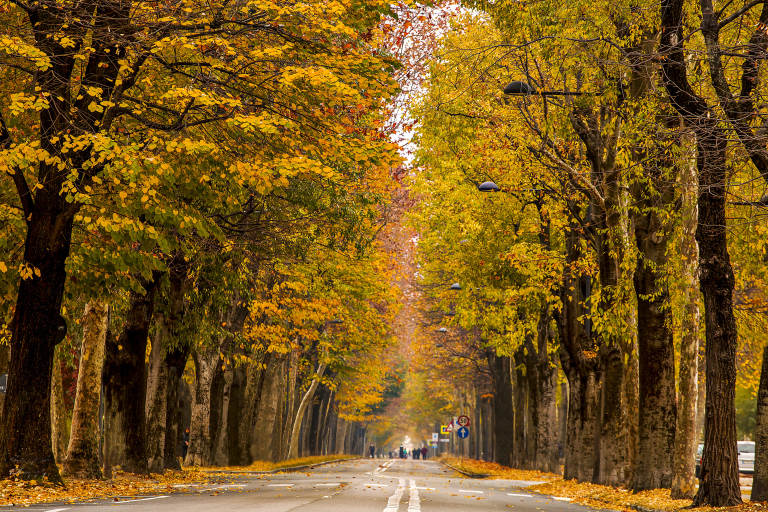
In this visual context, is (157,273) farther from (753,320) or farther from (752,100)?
(753,320)

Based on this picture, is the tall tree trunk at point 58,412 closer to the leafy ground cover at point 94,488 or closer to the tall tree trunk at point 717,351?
the leafy ground cover at point 94,488

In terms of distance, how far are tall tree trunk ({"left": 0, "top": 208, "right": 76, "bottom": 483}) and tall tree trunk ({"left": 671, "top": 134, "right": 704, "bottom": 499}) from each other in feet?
35.4

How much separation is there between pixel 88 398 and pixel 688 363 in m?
11.4

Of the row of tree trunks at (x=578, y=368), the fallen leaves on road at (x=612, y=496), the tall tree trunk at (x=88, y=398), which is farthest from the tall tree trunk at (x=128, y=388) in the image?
the row of tree trunks at (x=578, y=368)

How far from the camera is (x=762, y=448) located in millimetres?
16016

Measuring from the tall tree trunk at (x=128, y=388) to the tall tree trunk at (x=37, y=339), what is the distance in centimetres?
532

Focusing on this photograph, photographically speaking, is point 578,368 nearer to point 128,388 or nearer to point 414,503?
point 414,503

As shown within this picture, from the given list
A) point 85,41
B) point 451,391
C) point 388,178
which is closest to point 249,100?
point 85,41

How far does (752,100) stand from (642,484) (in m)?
8.35

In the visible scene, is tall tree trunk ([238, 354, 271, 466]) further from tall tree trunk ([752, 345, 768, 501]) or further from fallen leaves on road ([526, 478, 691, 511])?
tall tree trunk ([752, 345, 768, 501])

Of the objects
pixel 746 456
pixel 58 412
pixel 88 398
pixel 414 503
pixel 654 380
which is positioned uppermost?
pixel 654 380

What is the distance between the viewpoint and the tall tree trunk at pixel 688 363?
17203mm

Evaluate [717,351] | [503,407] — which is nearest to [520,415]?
[503,407]

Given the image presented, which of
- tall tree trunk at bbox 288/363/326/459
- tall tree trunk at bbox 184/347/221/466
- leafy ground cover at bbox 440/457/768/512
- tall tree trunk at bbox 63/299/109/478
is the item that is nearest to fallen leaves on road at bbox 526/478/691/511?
leafy ground cover at bbox 440/457/768/512
